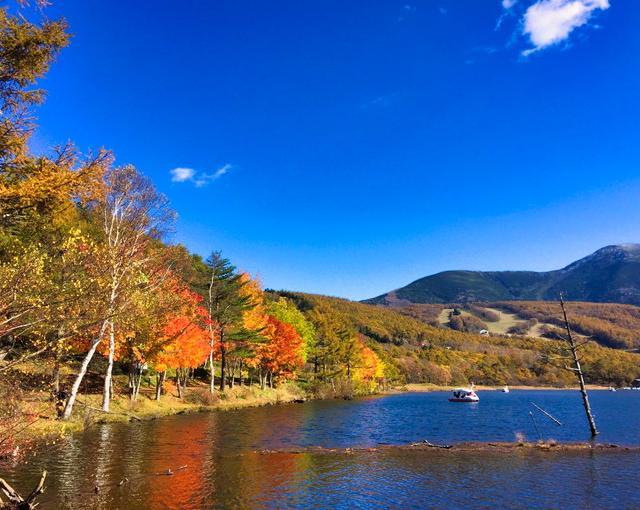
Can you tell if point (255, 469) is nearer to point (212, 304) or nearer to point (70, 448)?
point (70, 448)

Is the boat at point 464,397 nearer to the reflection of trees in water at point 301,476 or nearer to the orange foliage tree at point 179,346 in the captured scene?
the orange foliage tree at point 179,346

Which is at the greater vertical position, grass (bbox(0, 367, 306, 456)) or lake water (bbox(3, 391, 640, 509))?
grass (bbox(0, 367, 306, 456))

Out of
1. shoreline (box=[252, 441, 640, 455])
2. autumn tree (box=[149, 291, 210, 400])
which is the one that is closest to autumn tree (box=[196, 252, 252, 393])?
autumn tree (box=[149, 291, 210, 400])

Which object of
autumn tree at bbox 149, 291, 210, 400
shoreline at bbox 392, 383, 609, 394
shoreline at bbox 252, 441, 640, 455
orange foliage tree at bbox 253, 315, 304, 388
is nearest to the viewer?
shoreline at bbox 252, 441, 640, 455

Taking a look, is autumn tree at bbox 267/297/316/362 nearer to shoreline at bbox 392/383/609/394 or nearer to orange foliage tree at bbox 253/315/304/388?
orange foliage tree at bbox 253/315/304/388

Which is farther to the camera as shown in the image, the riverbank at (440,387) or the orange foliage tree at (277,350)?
the riverbank at (440,387)

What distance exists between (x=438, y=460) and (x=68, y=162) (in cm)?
2467

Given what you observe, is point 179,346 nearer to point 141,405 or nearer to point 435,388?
point 141,405

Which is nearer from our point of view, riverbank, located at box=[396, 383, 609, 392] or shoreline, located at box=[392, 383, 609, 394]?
shoreline, located at box=[392, 383, 609, 394]

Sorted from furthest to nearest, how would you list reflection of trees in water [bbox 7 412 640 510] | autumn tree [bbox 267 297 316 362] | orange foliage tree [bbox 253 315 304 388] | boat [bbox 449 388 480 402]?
boat [bbox 449 388 480 402] → autumn tree [bbox 267 297 316 362] → orange foliage tree [bbox 253 315 304 388] → reflection of trees in water [bbox 7 412 640 510]

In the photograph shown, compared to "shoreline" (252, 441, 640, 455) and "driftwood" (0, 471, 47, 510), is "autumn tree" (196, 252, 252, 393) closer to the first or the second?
"shoreline" (252, 441, 640, 455)

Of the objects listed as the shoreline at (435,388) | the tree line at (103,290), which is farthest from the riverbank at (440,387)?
the tree line at (103,290)

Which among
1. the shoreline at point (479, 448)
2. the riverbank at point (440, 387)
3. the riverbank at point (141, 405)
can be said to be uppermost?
the riverbank at point (141, 405)

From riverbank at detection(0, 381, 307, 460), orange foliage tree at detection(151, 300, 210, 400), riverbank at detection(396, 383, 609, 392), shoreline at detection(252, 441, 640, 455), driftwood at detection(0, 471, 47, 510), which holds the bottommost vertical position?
riverbank at detection(396, 383, 609, 392)
